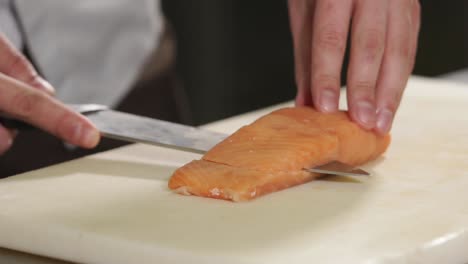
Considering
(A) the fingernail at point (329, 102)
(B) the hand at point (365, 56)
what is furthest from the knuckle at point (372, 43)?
(A) the fingernail at point (329, 102)

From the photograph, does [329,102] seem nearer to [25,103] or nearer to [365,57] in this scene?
[365,57]

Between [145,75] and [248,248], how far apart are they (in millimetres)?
1618

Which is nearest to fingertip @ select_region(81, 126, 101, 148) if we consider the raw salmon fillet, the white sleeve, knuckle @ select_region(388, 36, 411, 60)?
the raw salmon fillet

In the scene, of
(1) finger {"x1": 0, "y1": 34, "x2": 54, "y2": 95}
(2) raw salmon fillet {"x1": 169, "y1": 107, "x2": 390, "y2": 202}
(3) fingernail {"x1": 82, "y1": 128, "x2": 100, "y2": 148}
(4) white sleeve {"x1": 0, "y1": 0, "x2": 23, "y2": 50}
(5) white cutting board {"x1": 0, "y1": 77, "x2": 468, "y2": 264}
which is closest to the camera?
(5) white cutting board {"x1": 0, "y1": 77, "x2": 468, "y2": 264}

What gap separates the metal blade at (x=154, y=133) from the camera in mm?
1695

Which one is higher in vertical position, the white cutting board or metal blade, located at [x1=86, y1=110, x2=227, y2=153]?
the white cutting board

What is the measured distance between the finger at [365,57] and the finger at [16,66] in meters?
0.63

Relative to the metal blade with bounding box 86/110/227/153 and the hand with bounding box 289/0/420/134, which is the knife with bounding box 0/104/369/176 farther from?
the hand with bounding box 289/0/420/134

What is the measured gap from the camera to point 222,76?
4.65 meters

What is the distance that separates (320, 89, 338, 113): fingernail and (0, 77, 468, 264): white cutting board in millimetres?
134

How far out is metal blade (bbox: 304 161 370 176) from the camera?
1.54 meters

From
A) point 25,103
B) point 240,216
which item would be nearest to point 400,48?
point 240,216

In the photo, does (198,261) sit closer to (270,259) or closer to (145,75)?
(270,259)

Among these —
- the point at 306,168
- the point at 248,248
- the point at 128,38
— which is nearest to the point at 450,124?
the point at 306,168
